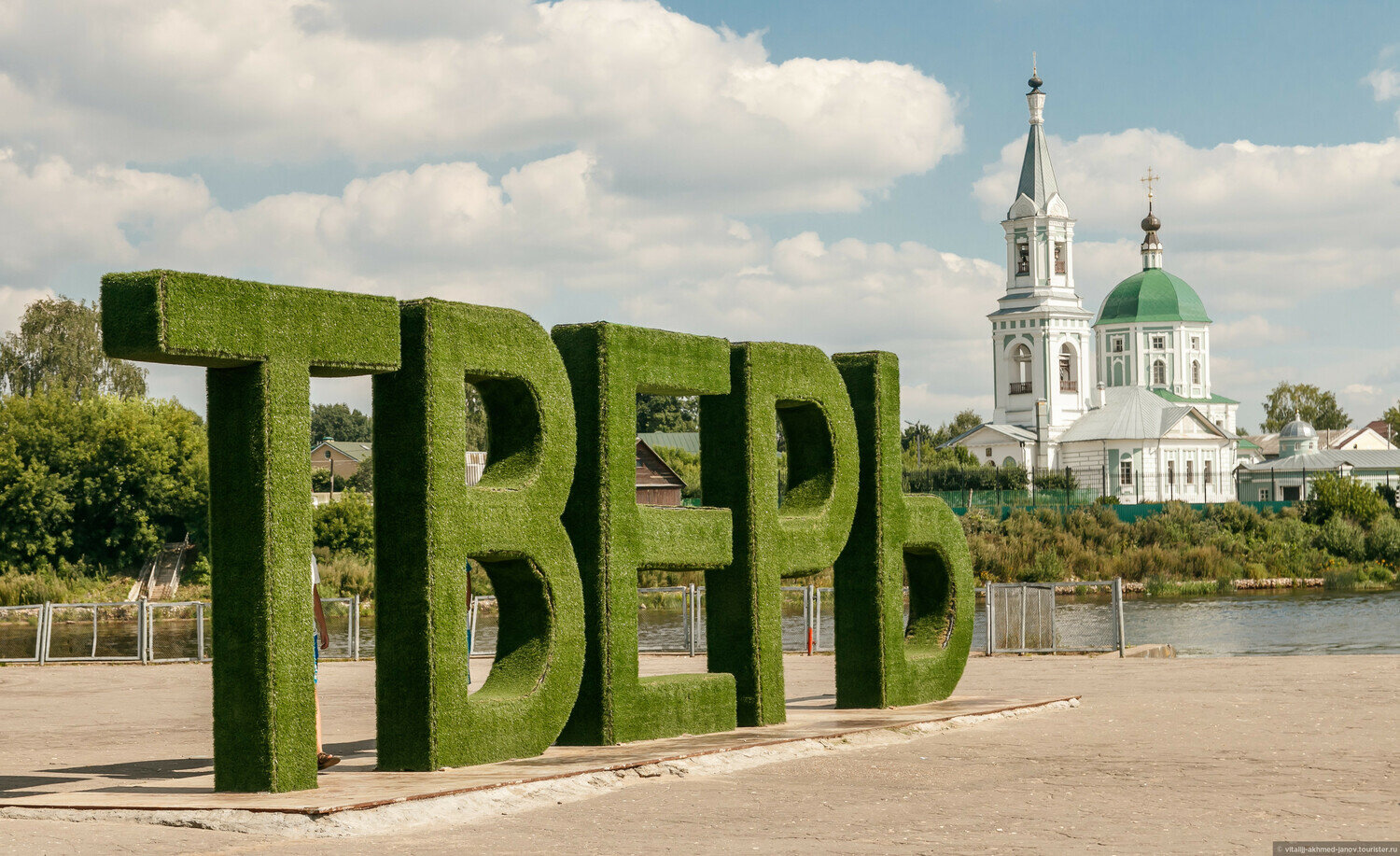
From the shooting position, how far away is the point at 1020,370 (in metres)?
87.2

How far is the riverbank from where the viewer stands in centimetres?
799

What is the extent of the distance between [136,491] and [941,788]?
47.3 m

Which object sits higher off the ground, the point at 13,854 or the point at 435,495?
the point at 435,495

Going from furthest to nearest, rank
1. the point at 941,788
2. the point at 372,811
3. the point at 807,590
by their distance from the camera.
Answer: the point at 807,590 < the point at 941,788 < the point at 372,811

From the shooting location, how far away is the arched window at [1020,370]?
283ft

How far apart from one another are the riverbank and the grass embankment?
121 feet

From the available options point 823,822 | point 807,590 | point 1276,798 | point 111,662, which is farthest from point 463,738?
point 111,662

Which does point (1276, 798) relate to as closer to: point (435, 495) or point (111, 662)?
point (435, 495)

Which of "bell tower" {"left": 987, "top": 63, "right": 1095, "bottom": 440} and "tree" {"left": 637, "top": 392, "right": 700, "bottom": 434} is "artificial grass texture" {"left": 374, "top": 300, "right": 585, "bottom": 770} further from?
"tree" {"left": 637, "top": 392, "right": 700, "bottom": 434}

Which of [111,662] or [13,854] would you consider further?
[111,662]

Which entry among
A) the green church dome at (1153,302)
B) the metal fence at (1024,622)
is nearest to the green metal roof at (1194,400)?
the green church dome at (1153,302)

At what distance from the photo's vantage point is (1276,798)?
9320 mm

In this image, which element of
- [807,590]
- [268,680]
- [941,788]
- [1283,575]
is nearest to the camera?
[268,680]

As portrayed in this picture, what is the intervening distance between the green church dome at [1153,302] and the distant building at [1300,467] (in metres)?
10.2
